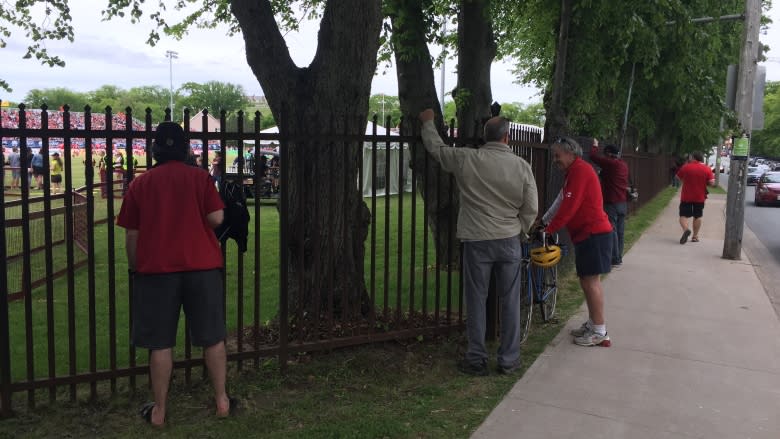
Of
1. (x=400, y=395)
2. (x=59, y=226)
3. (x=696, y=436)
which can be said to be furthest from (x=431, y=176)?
(x=59, y=226)

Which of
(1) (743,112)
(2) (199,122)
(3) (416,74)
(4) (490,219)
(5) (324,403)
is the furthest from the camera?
(2) (199,122)

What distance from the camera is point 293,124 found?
209 inches

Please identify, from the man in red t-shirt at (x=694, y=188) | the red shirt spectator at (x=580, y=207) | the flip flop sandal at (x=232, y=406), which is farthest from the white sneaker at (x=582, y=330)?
the man in red t-shirt at (x=694, y=188)

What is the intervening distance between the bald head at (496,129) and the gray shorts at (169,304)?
2.23 m

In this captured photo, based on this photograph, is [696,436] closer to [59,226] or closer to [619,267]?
[619,267]

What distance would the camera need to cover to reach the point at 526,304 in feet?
20.9

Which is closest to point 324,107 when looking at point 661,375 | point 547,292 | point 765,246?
point 547,292

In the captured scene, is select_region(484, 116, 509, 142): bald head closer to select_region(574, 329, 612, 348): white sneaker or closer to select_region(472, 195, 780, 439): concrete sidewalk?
select_region(472, 195, 780, 439): concrete sidewalk

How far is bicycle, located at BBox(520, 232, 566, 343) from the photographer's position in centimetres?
600

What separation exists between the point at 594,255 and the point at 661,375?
1.14 metres

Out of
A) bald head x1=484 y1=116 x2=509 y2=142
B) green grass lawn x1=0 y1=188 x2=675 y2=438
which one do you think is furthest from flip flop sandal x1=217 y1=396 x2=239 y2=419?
bald head x1=484 y1=116 x2=509 y2=142

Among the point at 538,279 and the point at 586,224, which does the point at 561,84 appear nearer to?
the point at 538,279

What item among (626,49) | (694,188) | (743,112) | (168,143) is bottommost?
(694,188)

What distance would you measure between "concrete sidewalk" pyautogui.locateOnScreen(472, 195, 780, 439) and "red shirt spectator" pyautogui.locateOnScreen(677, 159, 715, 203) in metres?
4.40
